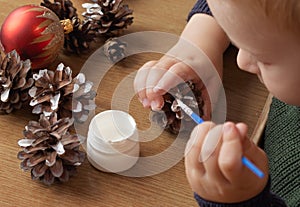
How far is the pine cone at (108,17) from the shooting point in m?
0.78

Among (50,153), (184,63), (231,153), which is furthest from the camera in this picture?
(184,63)

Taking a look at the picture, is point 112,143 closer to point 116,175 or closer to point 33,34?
point 116,175

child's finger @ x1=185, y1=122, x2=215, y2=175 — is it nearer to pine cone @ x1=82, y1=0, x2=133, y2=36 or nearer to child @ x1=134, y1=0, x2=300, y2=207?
child @ x1=134, y1=0, x2=300, y2=207

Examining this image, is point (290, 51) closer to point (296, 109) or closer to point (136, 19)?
point (296, 109)

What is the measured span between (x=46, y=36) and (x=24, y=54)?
0.11 ft

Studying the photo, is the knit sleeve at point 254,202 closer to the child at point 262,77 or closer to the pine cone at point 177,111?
the child at point 262,77

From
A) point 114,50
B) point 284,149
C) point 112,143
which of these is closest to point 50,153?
point 112,143

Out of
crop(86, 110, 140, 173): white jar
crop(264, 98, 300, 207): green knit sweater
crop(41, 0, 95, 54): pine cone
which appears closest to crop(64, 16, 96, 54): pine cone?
crop(41, 0, 95, 54): pine cone

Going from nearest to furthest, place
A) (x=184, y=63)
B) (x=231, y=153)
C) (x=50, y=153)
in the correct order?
(x=231, y=153) < (x=50, y=153) < (x=184, y=63)

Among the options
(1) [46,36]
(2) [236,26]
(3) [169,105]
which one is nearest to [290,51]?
(2) [236,26]

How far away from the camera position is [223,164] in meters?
0.48

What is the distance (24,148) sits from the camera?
65 centimetres

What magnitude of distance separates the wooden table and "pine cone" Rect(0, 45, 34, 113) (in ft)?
0.05

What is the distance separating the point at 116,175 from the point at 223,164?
205 millimetres
